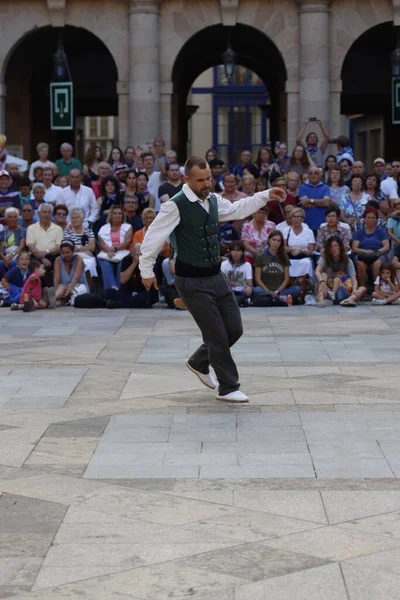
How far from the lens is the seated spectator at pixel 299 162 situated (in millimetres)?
21469

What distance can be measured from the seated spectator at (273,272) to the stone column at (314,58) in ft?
26.8

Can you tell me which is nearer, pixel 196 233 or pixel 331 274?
pixel 196 233

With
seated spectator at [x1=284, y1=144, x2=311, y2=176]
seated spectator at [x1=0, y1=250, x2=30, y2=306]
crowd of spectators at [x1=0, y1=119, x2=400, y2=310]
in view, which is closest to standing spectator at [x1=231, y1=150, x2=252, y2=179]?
seated spectator at [x1=284, y1=144, x2=311, y2=176]

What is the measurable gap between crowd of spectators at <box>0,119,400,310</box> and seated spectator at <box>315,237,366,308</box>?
0.05 ft

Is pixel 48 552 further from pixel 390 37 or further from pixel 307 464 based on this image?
pixel 390 37

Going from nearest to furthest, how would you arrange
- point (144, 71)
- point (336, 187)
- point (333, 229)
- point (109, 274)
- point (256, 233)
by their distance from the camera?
1. point (333, 229)
2. point (109, 274)
3. point (256, 233)
4. point (336, 187)
5. point (144, 71)

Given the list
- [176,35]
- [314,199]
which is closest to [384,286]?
[314,199]

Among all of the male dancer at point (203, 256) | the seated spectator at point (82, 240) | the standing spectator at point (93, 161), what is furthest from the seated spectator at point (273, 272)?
the male dancer at point (203, 256)

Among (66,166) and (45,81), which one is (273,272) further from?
(45,81)

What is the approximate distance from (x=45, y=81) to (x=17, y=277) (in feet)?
47.4

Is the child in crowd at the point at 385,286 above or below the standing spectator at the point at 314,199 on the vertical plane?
below

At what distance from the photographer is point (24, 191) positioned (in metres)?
20.7

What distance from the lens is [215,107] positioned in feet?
194

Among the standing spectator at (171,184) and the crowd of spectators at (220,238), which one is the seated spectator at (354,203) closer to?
the crowd of spectators at (220,238)
